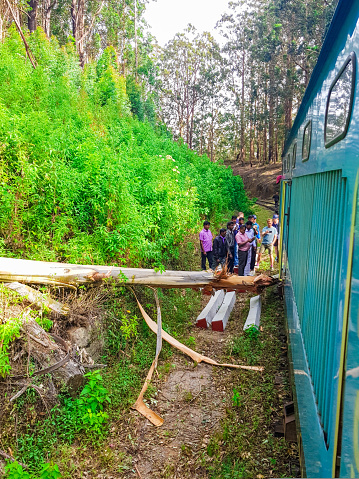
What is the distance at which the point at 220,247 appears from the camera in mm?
8625

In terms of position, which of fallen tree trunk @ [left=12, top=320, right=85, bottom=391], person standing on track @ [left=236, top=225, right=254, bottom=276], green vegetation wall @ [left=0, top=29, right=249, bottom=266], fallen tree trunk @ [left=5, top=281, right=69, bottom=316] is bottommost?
fallen tree trunk @ [left=12, top=320, right=85, bottom=391]

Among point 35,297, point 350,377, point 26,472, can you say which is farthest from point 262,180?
point 350,377

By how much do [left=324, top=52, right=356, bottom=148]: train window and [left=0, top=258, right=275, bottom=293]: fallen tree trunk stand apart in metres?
3.77

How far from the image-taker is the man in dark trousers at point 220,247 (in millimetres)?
8586

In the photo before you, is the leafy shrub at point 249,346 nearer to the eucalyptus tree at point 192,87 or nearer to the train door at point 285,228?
the train door at point 285,228

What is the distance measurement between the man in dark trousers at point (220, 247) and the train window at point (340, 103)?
20.8 ft

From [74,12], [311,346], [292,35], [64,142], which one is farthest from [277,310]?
[292,35]

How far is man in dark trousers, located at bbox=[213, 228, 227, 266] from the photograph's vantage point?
859 cm

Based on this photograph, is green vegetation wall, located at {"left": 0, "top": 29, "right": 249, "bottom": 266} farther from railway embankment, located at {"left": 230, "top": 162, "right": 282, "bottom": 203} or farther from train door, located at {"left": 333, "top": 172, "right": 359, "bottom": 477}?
railway embankment, located at {"left": 230, "top": 162, "right": 282, "bottom": 203}

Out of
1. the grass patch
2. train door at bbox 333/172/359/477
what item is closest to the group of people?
the grass patch

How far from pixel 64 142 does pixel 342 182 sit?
19.8 feet

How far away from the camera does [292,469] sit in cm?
376

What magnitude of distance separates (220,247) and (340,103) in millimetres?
6889

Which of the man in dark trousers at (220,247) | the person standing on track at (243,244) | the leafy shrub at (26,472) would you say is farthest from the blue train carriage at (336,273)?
the man in dark trousers at (220,247)
